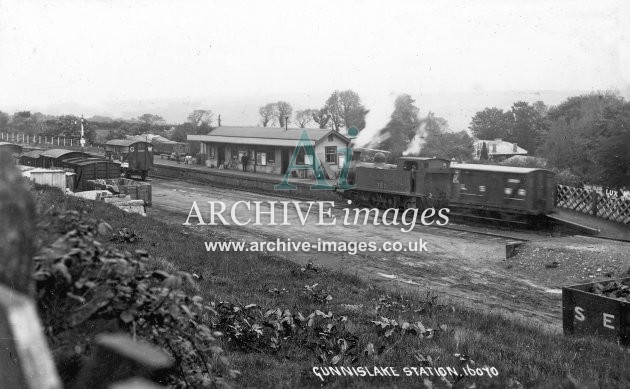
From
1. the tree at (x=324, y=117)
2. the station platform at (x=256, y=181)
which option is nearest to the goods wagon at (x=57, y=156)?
the station platform at (x=256, y=181)

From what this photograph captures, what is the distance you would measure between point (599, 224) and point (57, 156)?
29536 millimetres

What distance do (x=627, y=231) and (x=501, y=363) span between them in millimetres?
19917

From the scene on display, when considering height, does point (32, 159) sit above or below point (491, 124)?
below

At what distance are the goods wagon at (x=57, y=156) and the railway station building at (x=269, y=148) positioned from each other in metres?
12.2

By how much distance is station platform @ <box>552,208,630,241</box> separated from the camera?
22.4m

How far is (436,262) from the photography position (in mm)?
17578

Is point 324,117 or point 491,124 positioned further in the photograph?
point 491,124

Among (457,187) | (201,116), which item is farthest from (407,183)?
(201,116)

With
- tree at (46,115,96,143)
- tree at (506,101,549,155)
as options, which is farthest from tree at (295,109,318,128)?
tree at (506,101,549,155)

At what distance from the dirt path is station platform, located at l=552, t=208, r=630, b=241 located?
307 centimetres

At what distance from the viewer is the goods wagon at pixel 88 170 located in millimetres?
31000

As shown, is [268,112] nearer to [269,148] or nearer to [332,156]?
[269,148]

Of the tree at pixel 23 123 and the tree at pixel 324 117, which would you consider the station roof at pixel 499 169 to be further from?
the tree at pixel 23 123

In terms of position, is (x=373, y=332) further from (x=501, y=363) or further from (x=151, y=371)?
(x=151, y=371)
